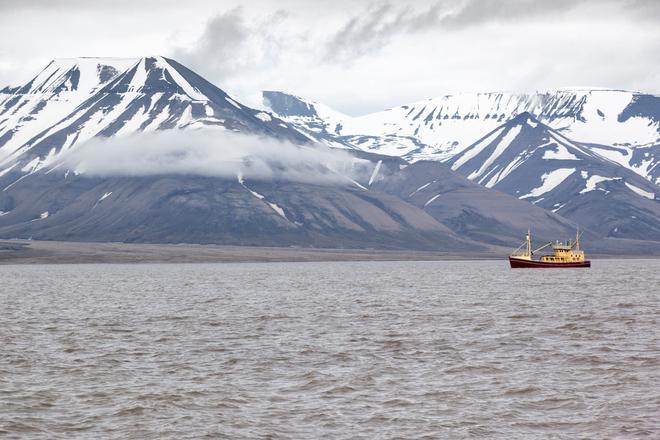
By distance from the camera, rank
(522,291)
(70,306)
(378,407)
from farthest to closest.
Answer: (522,291) → (70,306) → (378,407)

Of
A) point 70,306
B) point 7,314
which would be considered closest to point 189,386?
point 7,314

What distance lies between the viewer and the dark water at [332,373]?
149 ft

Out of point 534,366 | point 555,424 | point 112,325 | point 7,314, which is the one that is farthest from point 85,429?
point 7,314

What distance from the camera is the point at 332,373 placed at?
58.9 m

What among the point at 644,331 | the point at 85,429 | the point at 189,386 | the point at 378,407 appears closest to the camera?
the point at 85,429

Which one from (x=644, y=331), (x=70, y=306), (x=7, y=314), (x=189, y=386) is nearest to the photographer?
(x=189, y=386)

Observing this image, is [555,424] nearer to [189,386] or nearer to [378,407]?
[378,407]

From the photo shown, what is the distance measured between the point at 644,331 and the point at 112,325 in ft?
135

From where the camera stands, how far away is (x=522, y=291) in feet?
498

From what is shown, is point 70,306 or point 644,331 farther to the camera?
point 70,306

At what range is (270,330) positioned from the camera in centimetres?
8506

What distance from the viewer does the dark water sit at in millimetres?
45531

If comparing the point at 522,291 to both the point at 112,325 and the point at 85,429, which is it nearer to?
the point at 112,325

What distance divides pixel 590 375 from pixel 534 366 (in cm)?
389
